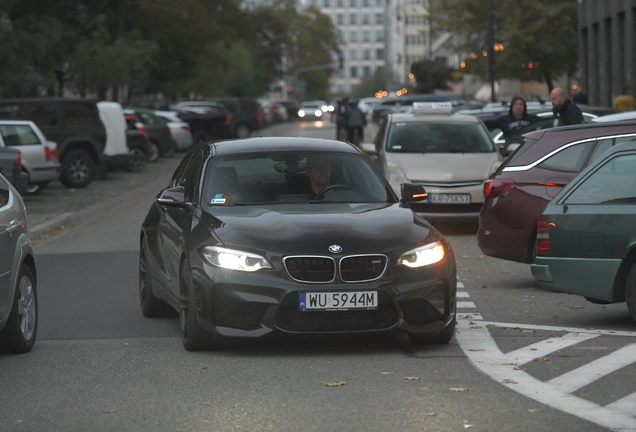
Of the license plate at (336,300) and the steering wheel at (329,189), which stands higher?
the steering wheel at (329,189)

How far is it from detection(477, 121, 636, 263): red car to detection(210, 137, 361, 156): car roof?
2.57 m

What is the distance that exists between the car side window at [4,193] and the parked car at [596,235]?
12.7 ft

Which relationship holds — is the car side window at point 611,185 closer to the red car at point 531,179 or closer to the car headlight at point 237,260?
the red car at point 531,179

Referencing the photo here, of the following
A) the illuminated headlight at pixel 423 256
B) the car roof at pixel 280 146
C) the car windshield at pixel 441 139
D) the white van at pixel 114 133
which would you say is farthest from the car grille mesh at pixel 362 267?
the white van at pixel 114 133

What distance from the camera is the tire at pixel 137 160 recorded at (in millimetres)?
34125

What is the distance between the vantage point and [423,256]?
26.2ft

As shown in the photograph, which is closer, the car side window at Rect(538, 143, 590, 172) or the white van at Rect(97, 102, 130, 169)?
the car side window at Rect(538, 143, 590, 172)

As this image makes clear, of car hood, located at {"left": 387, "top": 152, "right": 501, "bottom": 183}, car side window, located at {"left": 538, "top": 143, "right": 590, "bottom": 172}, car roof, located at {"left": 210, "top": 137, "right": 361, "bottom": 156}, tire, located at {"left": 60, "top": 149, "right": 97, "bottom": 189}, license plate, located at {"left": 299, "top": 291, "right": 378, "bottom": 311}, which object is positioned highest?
car roof, located at {"left": 210, "top": 137, "right": 361, "bottom": 156}

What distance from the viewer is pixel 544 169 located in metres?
12.0

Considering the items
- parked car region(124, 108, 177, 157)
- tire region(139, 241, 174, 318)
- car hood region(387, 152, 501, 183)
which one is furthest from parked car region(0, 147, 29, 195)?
parked car region(124, 108, 177, 157)

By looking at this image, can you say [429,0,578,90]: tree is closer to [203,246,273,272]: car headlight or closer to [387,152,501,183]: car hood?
[387,152,501,183]: car hood

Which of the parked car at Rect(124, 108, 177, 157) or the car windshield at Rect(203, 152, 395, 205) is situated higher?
the car windshield at Rect(203, 152, 395, 205)

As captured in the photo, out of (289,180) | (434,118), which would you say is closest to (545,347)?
(289,180)

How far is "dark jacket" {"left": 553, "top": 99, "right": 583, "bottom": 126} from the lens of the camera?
53.9ft
